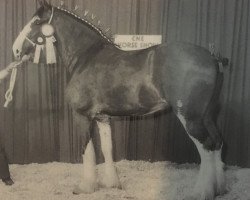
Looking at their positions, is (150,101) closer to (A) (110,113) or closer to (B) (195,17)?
(A) (110,113)

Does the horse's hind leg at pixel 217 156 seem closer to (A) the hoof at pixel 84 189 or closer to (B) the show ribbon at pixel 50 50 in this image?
(A) the hoof at pixel 84 189

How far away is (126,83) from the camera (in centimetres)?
219

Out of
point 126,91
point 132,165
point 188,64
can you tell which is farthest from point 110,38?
point 132,165

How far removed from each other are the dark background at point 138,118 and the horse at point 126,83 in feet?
0.96

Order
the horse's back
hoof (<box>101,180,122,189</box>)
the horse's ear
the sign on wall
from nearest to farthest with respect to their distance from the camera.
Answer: the horse's back → the horse's ear → hoof (<box>101,180,122,189</box>) → the sign on wall

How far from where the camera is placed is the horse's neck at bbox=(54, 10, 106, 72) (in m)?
2.32

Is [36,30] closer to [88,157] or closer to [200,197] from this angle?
[88,157]

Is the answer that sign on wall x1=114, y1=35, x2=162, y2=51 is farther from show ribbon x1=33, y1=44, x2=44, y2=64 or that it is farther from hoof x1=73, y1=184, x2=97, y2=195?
hoof x1=73, y1=184, x2=97, y2=195

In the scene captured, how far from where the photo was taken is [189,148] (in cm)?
277

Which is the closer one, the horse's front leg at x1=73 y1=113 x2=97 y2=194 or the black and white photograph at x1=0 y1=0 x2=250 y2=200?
the black and white photograph at x1=0 y1=0 x2=250 y2=200

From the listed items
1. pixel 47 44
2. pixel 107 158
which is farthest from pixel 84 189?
pixel 47 44

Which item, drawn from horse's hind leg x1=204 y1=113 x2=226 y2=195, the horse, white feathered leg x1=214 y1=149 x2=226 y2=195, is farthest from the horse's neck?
white feathered leg x1=214 y1=149 x2=226 y2=195

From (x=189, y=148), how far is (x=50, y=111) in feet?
2.94

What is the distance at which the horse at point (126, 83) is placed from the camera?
2088mm
